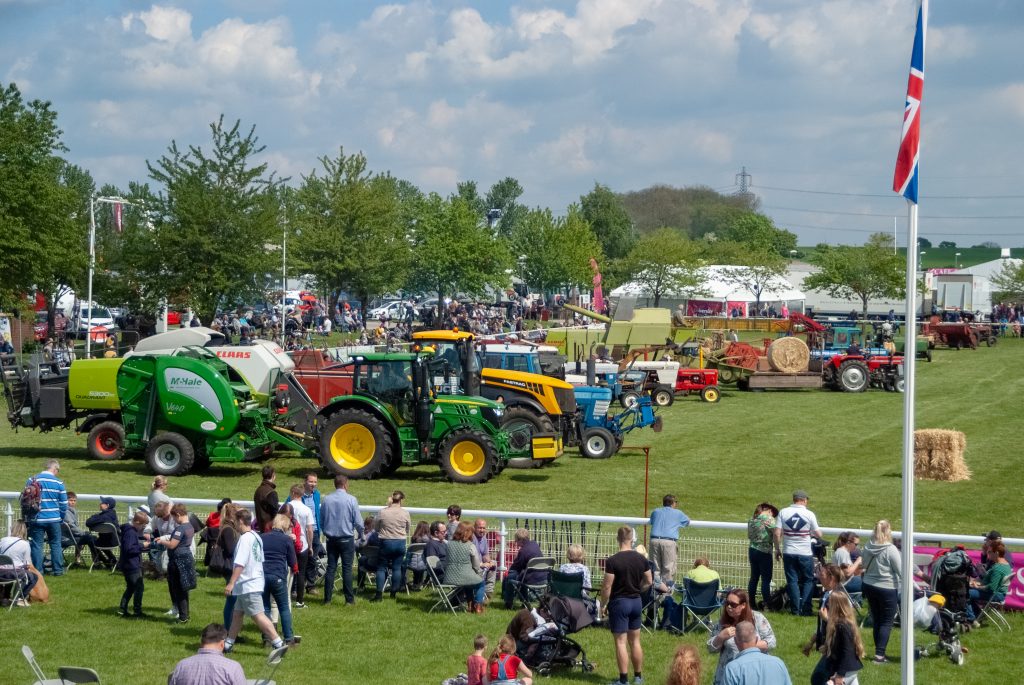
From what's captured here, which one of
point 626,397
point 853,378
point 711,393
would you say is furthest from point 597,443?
point 853,378

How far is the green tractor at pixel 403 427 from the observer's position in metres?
20.5

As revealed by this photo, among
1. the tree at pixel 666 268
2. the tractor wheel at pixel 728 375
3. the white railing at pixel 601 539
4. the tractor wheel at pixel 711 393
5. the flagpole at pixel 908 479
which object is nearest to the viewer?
the flagpole at pixel 908 479

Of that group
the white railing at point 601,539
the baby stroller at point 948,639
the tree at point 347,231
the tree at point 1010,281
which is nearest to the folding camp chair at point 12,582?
the white railing at point 601,539

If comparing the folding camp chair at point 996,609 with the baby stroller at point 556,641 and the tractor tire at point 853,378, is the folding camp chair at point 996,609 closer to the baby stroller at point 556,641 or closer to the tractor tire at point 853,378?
the baby stroller at point 556,641

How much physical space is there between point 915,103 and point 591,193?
9067 cm

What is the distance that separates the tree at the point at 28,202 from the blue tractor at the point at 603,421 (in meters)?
15.7

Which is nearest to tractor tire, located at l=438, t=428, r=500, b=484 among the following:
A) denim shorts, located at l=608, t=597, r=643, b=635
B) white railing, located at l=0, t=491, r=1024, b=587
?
white railing, located at l=0, t=491, r=1024, b=587

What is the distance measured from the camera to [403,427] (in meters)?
20.7

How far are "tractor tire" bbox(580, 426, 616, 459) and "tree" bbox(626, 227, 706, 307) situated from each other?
4631 centimetres

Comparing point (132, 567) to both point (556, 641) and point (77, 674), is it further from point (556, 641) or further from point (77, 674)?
point (556, 641)

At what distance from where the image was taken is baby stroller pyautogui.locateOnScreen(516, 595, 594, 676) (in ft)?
36.1

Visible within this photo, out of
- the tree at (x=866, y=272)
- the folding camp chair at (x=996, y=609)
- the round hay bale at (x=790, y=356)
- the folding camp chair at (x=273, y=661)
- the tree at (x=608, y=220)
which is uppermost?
the tree at (x=608, y=220)

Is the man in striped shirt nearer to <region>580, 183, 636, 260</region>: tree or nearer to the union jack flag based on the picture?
the union jack flag

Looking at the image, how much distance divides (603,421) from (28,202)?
55.5ft
